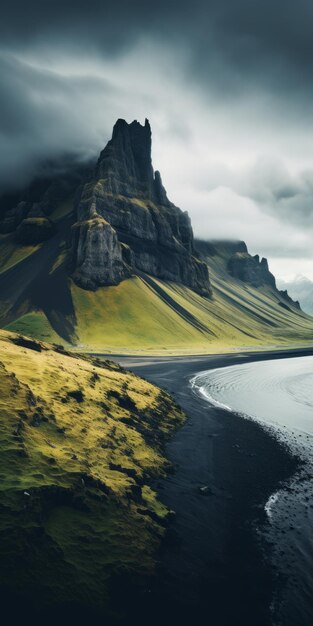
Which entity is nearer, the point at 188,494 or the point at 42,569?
the point at 42,569

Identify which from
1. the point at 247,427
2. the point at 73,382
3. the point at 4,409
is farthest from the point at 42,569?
the point at 247,427

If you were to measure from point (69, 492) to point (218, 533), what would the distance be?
27.6ft

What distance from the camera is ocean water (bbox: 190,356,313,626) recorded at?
1557cm

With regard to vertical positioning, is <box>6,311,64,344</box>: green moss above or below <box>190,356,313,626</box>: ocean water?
below

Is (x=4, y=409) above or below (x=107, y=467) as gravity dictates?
above

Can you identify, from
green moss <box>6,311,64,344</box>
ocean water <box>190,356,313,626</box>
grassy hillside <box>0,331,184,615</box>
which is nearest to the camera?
grassy hillside <box>0,331,184,615</box>

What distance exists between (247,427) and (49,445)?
2711cm

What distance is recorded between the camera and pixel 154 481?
994 inches

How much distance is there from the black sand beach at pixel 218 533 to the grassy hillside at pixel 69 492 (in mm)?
1336

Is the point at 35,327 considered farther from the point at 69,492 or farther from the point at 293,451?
the point at 69,492

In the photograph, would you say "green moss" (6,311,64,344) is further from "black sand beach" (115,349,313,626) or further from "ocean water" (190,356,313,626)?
"black sand beach" (115,349,313,626)

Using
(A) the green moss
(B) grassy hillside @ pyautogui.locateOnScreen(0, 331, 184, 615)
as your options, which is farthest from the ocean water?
(A) the green moss

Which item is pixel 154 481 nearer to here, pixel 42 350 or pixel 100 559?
pixel 100 559

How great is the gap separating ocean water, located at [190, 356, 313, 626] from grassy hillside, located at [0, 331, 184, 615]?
6165 millimetres
